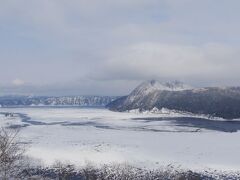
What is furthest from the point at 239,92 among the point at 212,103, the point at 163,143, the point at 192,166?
the point at 192,166

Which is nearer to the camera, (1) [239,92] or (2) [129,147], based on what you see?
(2) [129,147]

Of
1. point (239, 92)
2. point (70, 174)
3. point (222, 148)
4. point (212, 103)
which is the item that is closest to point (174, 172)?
point (70, 174)

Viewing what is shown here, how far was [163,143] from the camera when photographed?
62188 mm

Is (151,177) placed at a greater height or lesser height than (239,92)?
lesser

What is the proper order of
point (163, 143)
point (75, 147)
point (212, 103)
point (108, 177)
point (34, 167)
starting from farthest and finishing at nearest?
1. point (212, 103)
2. point (163, 143)
3. point (75, 147)
4. point (34, 167)
5. point (108, 177)

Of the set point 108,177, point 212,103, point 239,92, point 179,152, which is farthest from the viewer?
point 239,92

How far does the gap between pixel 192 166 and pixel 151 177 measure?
6.59 meters

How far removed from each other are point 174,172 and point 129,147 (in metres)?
16.6

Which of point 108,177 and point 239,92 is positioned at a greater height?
point 239,92

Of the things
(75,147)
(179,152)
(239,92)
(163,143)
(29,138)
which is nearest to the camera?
(179,152)

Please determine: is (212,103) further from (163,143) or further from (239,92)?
(163,143)

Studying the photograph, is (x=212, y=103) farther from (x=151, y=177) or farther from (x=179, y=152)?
(x=151, y=177)

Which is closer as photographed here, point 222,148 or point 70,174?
point 70,174

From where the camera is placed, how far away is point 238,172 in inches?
1607
